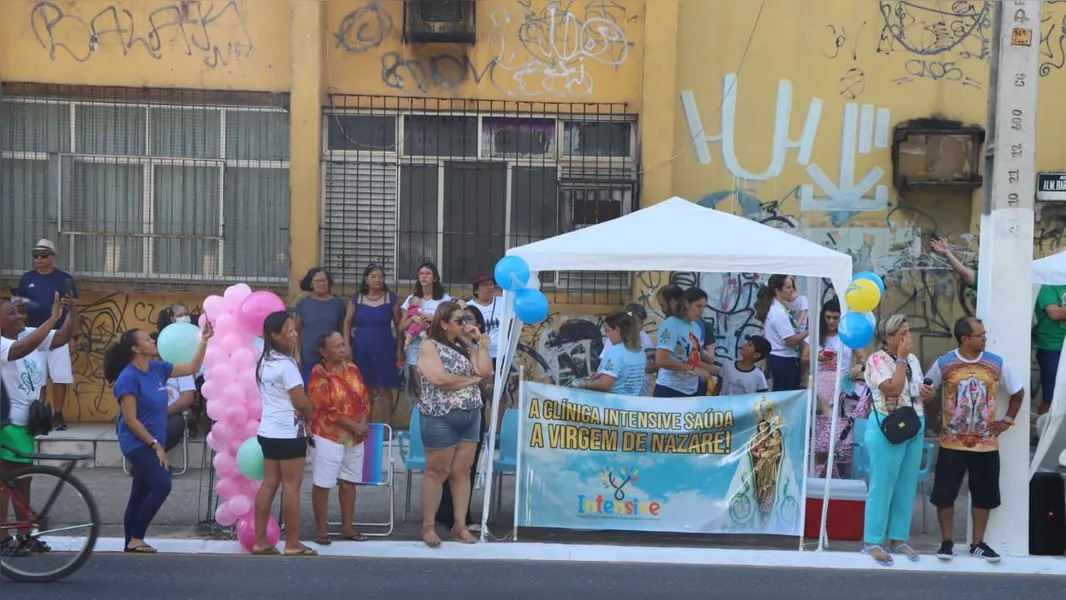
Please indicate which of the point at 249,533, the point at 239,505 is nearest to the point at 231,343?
the point at 239,505

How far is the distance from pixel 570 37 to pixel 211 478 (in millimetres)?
6363

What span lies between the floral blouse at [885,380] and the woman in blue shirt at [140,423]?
15.8 ft

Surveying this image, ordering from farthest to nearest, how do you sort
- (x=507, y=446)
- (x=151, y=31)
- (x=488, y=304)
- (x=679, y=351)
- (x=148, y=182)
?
(x=148, y=182)
(x=151, y=31)
(x=488, y=304)
(x=679, y=351)
(x=507, y=446)

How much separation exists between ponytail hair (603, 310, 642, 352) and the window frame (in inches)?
133

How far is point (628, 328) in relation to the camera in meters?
10.5

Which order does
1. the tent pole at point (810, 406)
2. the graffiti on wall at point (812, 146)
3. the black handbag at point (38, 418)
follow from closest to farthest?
the black handbag at point (38, 418) → the tent pole at point (810, 406) → the graffiti on wall at point (812, 146)

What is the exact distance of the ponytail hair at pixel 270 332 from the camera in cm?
878

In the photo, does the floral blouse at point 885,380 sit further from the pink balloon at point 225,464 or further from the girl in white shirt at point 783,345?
the pink balloon at point 225,464

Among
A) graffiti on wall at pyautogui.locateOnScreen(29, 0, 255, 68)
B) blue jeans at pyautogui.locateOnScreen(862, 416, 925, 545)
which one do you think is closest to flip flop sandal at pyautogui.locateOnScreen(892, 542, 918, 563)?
blue jeans at pyautogui.locateOnScreen(862, 416, 925, 545)

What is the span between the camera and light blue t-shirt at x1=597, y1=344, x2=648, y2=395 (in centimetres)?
1040

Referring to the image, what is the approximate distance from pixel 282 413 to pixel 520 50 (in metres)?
6.30

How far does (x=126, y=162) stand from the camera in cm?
1388

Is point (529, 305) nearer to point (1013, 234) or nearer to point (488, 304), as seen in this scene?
point (488, 304)

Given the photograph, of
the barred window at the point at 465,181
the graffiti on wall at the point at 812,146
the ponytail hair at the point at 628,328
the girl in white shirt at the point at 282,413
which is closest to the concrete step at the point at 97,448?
the barred window at the point at 465,181
